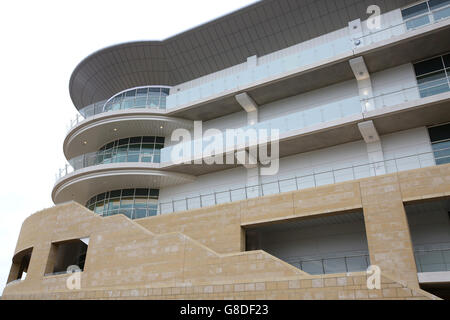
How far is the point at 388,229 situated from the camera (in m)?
13.7

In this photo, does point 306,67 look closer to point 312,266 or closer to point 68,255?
point 312,266

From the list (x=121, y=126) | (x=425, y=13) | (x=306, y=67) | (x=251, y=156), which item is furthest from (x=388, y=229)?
(x=121, y=126)

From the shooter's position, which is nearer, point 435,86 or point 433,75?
point 435,86

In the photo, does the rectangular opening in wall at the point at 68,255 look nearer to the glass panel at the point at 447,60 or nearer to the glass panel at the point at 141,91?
the glass panel at the point at 141,91

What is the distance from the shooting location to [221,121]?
24141 millimetres

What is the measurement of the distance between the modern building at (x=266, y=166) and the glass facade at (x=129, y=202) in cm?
13

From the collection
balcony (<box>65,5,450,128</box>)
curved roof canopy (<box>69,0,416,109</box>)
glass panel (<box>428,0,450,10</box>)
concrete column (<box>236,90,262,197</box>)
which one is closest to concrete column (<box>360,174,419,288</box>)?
concrete column (<box>236,90,262,197</box>)

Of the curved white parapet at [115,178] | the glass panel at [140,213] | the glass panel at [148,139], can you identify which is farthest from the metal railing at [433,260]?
the glass panel at [148,139]

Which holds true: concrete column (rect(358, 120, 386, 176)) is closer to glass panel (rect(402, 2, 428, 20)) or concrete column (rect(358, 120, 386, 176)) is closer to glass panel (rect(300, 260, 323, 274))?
glass panel (rect(300, 260, 323, 274))

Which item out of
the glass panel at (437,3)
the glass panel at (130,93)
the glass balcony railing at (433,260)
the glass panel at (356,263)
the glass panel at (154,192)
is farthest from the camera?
the glass panel at (130,93)

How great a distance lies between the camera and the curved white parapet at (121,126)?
23.8 m

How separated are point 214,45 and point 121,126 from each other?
7849 millimetres
